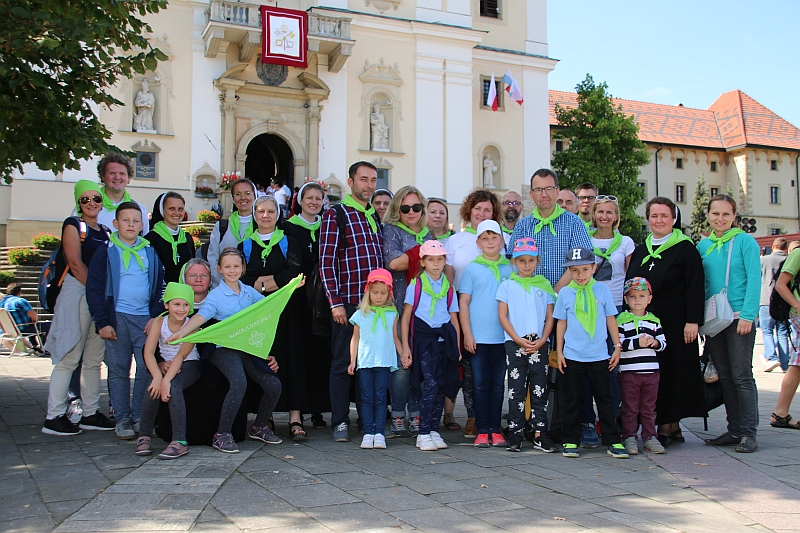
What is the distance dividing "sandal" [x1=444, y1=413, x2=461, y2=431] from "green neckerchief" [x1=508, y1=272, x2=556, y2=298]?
1.74 metres

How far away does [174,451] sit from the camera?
5.58 m

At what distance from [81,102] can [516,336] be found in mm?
4940

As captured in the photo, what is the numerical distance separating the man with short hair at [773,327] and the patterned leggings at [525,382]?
23.6ft

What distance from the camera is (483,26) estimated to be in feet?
103

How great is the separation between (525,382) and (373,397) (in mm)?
1316

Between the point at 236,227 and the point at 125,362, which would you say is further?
the point at 236,227

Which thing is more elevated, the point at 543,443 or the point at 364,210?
the point at 364,210

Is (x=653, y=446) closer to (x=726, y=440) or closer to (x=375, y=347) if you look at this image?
(x=726, y=440)

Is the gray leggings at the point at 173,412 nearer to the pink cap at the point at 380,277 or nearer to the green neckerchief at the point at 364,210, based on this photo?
the pink cap at the point at 380,277

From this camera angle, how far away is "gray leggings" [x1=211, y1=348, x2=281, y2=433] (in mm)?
5973

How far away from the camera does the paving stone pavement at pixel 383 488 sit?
407 centimetres

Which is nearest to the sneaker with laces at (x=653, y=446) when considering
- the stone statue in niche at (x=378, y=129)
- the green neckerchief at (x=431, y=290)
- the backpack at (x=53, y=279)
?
the green neckerchief at (x=431, y=290)

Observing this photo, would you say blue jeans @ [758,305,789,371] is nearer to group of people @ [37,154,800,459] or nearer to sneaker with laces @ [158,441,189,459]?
group of people @ [37,154,800,459]

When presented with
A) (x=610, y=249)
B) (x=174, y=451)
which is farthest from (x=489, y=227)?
(x=174, y=451)
